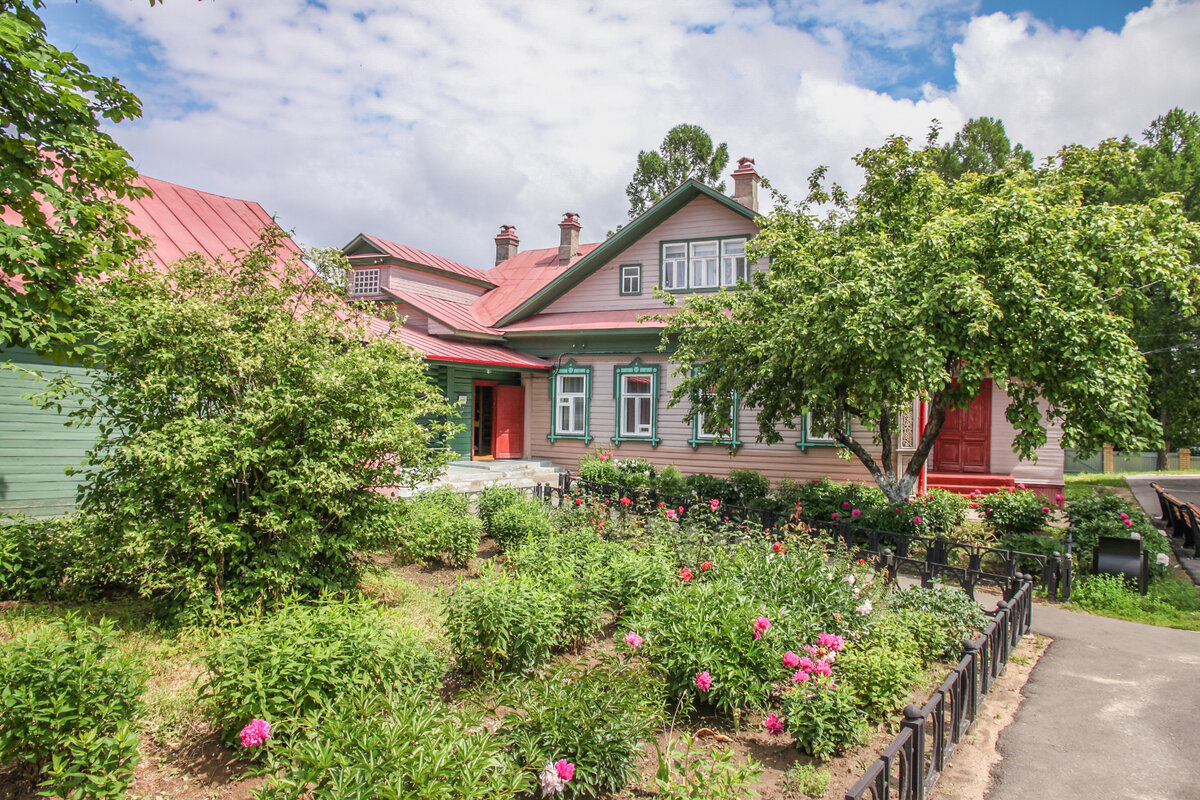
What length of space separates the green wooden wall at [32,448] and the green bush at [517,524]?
5639 mm

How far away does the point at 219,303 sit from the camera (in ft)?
20.0

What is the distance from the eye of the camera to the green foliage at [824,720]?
13.4 ft

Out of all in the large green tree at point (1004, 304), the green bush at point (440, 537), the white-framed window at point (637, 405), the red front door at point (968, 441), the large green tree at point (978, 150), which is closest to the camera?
the green bush at point (440, 537)

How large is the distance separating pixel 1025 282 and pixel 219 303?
29.9 feet

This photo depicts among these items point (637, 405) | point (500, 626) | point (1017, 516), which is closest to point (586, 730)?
point (500, 626)

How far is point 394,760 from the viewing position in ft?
9.84

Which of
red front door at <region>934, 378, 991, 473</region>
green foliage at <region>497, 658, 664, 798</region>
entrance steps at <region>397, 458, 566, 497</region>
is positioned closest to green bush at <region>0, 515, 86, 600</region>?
green foliage at <region>497, 658, 664, 798</region>

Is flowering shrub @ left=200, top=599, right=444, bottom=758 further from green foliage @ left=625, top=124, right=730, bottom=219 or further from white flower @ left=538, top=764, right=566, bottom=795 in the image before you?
green foliage @ left=625, top=124, right=730, bottom=219

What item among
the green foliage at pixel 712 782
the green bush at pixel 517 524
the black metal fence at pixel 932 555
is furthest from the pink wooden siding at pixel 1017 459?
the green foliage at pixel 712 782

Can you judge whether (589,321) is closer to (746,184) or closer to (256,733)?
(746,184)

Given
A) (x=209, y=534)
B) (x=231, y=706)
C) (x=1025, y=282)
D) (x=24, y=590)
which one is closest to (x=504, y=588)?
(x=231, y=706)

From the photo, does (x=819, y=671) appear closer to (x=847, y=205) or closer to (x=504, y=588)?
(x=504, y=588)

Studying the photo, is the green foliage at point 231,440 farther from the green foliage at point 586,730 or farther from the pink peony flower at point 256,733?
the green foliage at point 586,730

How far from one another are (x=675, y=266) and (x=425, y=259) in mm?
7601
